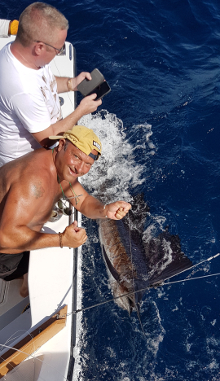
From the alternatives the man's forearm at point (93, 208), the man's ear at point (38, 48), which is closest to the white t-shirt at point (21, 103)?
the man's ear at point (38, 48)

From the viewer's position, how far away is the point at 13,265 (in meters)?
2.69

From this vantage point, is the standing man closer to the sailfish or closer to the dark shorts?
the dark shorts

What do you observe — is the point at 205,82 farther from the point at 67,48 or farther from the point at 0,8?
the point at 0,8

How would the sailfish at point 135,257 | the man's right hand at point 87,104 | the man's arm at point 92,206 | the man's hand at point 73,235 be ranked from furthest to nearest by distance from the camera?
the sailfish at point 135,257
the man's right hand at point 87,104
the man's arm at point 92,206
the man's hand at point 73,235

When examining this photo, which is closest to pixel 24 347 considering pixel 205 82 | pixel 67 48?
pixel 67 48

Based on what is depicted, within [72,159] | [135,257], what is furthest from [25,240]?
[135,257]

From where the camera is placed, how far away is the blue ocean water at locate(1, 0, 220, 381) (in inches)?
128

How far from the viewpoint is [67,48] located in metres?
4.90

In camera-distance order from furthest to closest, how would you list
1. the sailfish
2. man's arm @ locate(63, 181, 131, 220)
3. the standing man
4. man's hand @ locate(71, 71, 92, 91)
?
the sailfish < man's hand @ locate(71, 71, 92, 91) < man's arm @ locate(63, 181, 131, 220) < the standing man

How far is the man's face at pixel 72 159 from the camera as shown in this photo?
2400 mm

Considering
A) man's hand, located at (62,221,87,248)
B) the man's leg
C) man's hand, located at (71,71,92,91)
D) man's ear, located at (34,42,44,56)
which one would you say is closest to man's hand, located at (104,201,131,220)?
man's hand, located at (62,221,87,248)

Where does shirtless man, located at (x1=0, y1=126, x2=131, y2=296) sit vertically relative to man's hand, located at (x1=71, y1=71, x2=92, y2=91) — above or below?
below

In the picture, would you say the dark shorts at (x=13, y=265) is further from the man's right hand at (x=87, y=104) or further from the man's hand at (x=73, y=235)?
the man's right hand at (x=87, y=104)

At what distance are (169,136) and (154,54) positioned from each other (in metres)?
2.09
